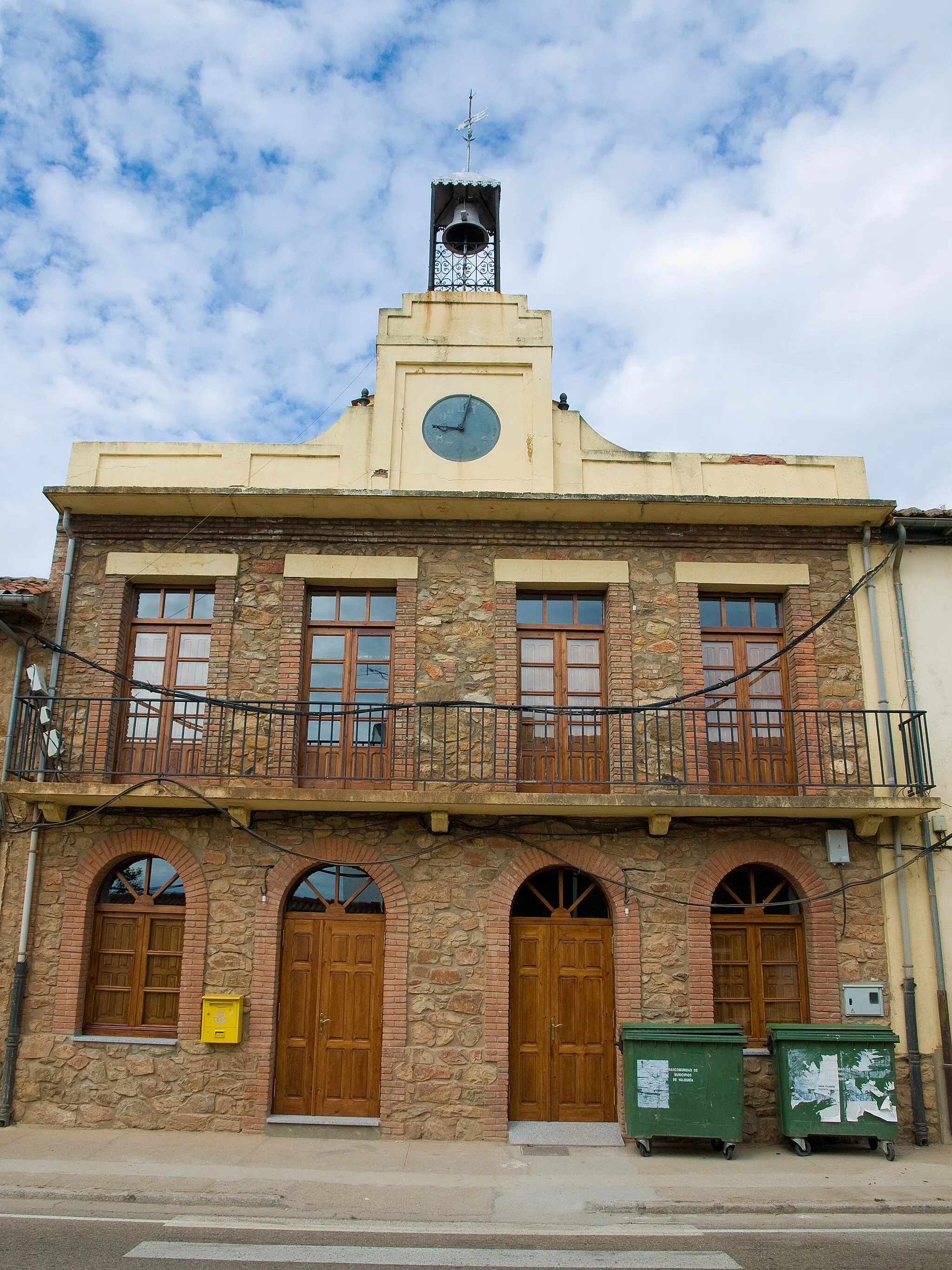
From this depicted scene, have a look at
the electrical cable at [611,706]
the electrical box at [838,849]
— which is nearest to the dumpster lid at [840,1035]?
the electrical box at [838,849]

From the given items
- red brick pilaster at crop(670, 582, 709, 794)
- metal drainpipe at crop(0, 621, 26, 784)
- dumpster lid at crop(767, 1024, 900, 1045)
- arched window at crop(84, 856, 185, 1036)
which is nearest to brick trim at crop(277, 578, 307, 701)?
arched window at crop(84, 856, 185, 1036)

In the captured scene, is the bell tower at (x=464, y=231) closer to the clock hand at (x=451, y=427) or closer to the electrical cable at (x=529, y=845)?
the clock hand at (x=451, y=427)

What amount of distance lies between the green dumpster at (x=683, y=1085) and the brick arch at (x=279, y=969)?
2382 millimetres

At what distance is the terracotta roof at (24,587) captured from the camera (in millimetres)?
11289

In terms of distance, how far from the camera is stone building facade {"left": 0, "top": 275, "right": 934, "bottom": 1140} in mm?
10273

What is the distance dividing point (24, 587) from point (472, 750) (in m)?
5.58

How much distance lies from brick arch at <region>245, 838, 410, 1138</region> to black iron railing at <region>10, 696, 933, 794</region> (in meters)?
0.86

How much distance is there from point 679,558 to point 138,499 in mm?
6393

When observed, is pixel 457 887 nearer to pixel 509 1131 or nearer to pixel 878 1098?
pixel 509 1131

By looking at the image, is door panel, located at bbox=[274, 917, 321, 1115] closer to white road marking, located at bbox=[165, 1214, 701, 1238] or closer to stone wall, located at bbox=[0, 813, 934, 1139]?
stone wall, located at bbox=[0, 813, 934, 1139]

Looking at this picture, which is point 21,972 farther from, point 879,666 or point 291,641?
point 879,666

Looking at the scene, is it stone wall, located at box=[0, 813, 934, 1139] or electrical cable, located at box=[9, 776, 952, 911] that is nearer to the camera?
stone wall, located at box=[0, 813, 934, 1139]

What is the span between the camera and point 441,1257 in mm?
6762

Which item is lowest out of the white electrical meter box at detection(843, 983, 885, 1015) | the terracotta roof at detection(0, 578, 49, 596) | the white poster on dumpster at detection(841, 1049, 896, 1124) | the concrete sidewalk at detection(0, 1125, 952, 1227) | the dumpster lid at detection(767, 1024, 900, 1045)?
the concrete sidewalk at detection(0, 1125, 952, 1227)
